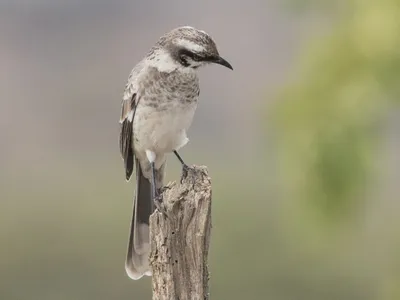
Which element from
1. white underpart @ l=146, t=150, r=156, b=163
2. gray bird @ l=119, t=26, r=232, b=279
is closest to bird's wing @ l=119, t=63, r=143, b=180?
gray bird @ l=119, t=26, r=232, b=279

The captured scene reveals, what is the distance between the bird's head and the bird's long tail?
0.69 metres

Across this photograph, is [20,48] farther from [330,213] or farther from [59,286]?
[330,213]

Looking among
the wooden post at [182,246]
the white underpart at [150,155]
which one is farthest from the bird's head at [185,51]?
the wooden post at [182,246]

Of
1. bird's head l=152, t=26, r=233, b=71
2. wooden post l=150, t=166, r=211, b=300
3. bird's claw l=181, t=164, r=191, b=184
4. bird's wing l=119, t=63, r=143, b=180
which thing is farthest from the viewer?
bird's wing l=119, t=63, r=143, b=180

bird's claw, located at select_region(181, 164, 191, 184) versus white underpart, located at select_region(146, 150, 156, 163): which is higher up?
white underpart, located at select_region(146, 150, 156, 163)

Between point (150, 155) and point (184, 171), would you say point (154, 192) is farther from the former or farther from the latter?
point (184, 171)

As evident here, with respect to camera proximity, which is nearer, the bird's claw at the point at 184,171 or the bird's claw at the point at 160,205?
the bird's claw at the point at 160,205

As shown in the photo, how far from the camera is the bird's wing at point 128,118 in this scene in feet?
15.9

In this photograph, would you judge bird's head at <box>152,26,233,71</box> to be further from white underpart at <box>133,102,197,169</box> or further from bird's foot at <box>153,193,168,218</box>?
bird's foot at <box>153,193,168,218</box>

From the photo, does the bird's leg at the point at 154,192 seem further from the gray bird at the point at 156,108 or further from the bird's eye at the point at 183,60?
the bird's eye at the point at 183,60

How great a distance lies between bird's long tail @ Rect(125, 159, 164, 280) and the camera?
4684mm

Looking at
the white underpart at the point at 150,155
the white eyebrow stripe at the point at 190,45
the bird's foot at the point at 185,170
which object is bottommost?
the bird's foot at the point at 185,170

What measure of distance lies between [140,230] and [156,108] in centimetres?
61

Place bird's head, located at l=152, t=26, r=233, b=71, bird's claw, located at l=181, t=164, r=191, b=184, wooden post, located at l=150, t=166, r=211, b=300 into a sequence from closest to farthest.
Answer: wooden post, located at l=150, t=166, r=211, b=300 → bird's claw, located at l=181, t=164, r=191, b=184 → bird's head, located at l=152, t=26, r=233, b=71
